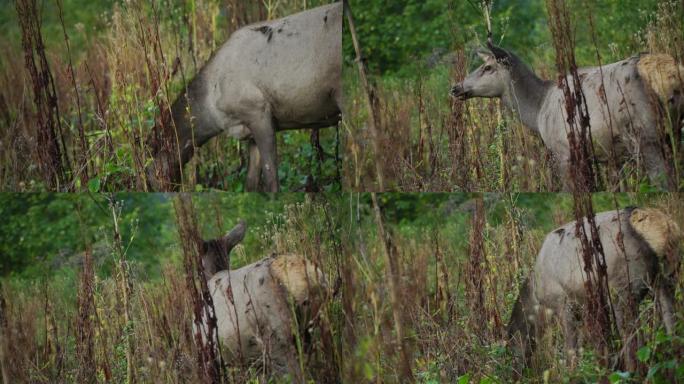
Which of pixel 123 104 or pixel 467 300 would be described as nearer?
pixel 467 300

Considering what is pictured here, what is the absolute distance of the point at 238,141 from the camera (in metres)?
8.27

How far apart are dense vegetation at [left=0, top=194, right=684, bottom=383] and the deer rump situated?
109mm

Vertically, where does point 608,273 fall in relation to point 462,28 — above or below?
below

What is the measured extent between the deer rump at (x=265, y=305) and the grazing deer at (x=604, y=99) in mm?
1446

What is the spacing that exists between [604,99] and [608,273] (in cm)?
100

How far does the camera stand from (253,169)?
8125 mm

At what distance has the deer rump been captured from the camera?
25.3 ft

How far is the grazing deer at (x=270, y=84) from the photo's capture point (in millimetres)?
7902

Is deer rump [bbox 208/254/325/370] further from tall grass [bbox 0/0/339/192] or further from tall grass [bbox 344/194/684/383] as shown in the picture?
tall grass [bbox 0/0/339/192]

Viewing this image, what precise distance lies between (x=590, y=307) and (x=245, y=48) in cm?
250

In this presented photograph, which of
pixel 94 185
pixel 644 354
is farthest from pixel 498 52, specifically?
pixel 94 185

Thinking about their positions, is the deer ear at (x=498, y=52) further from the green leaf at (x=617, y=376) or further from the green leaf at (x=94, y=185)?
the green leaf at (x=94, y=185)

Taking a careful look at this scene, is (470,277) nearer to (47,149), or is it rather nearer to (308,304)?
(308,304)

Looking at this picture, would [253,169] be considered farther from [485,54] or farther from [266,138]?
[485,54]
